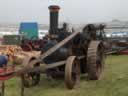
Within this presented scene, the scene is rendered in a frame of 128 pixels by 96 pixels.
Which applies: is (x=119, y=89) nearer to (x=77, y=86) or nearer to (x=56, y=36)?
(x=77, y=86)

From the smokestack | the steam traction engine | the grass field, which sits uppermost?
the smokestack

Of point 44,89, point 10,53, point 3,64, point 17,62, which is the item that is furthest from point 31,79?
point 10,53

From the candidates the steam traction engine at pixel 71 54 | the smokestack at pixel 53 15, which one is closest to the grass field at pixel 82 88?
the steam traction engine at pixel 71 54

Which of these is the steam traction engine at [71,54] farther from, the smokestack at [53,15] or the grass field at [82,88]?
the grass field at [82,88]

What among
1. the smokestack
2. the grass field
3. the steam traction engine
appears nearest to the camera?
the grass field

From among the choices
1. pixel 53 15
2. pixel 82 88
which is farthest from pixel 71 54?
pixel 53 15

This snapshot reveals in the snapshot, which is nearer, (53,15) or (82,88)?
(82,88)

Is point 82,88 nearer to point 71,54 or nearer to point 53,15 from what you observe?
point 71,54

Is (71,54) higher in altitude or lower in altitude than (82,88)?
higher

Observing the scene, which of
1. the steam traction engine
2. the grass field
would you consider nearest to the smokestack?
the steam traction engine

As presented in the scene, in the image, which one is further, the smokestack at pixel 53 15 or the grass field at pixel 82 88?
the smokestack at pixel 53 15

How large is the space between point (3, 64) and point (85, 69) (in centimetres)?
309

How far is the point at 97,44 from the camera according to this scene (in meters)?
9.91

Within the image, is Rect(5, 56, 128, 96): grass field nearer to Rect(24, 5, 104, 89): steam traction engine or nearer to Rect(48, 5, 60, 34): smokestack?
Rect(24, 5, 104, 89): steam traction engine
